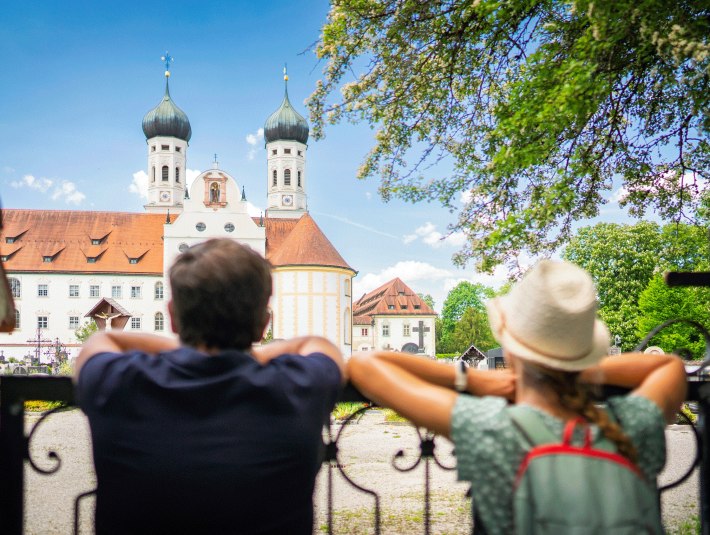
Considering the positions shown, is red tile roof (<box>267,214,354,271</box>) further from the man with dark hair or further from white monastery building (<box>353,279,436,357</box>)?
the man with dark hair

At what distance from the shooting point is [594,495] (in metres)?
1.14

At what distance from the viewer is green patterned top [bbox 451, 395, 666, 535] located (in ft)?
3.91

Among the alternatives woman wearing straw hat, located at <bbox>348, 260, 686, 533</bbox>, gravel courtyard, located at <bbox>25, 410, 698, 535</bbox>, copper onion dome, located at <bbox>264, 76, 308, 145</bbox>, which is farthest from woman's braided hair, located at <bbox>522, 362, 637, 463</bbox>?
copper onion dome, located at <bbox>264, 76, 308, 145</bbox>

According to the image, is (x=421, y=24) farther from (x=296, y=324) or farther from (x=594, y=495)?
(x=296, y=324)

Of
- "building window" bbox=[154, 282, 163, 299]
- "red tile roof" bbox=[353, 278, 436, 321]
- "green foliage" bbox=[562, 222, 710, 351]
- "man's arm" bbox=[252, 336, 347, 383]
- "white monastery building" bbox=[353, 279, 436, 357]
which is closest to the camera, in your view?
"man's arm" bbox=[252, 336, 347, 383]

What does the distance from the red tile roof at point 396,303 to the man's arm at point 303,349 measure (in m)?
62.1

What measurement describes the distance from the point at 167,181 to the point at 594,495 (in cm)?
7174

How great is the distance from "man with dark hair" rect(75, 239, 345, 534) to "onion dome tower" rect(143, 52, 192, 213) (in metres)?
68.9

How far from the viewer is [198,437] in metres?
1.22

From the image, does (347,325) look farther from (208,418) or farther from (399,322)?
(208,418)

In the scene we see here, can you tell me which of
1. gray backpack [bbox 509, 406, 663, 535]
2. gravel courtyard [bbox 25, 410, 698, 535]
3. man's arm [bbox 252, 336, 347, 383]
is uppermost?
man's arm [bbox 252, 336, 347, 383]

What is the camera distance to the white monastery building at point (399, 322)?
62.5m

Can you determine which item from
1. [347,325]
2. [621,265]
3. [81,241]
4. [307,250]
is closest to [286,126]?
[307,250]

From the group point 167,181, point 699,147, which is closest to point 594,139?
point 699,147
